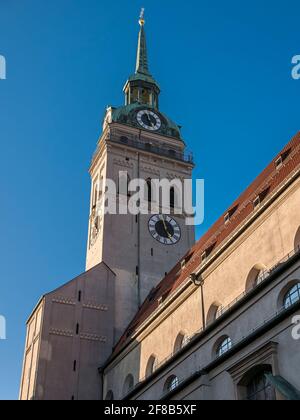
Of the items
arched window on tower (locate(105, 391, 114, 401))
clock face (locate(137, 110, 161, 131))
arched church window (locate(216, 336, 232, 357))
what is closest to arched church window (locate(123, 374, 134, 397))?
arched window on tower (locate(105, 391, 114, 401))

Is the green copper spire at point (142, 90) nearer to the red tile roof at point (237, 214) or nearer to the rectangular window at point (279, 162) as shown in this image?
the red tile roof at point (237, 214)

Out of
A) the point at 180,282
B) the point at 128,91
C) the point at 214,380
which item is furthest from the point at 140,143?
the point at 214,380

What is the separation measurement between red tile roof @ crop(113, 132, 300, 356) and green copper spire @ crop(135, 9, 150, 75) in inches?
1141

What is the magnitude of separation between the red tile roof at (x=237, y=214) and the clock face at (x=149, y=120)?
55.2ft

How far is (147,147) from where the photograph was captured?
49594 millimetres

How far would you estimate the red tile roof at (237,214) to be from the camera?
26922 mm

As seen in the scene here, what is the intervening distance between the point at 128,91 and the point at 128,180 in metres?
13.9

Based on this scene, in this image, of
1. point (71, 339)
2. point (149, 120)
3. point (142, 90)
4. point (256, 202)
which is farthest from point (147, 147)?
point (256, 202)

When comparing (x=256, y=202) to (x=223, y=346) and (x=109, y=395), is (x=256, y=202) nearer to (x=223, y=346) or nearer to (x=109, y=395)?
(x=223, y=346)

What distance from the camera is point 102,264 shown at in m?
41.8

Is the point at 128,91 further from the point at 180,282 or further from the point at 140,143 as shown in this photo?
the point at 180,282

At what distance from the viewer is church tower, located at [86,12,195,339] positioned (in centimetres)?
4281

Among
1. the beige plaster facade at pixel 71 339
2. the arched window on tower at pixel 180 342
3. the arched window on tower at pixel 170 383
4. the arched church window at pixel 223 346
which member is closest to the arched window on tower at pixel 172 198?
the beige plaster facade at pixel 71 339

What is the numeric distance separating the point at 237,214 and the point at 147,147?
20495 millimetres
